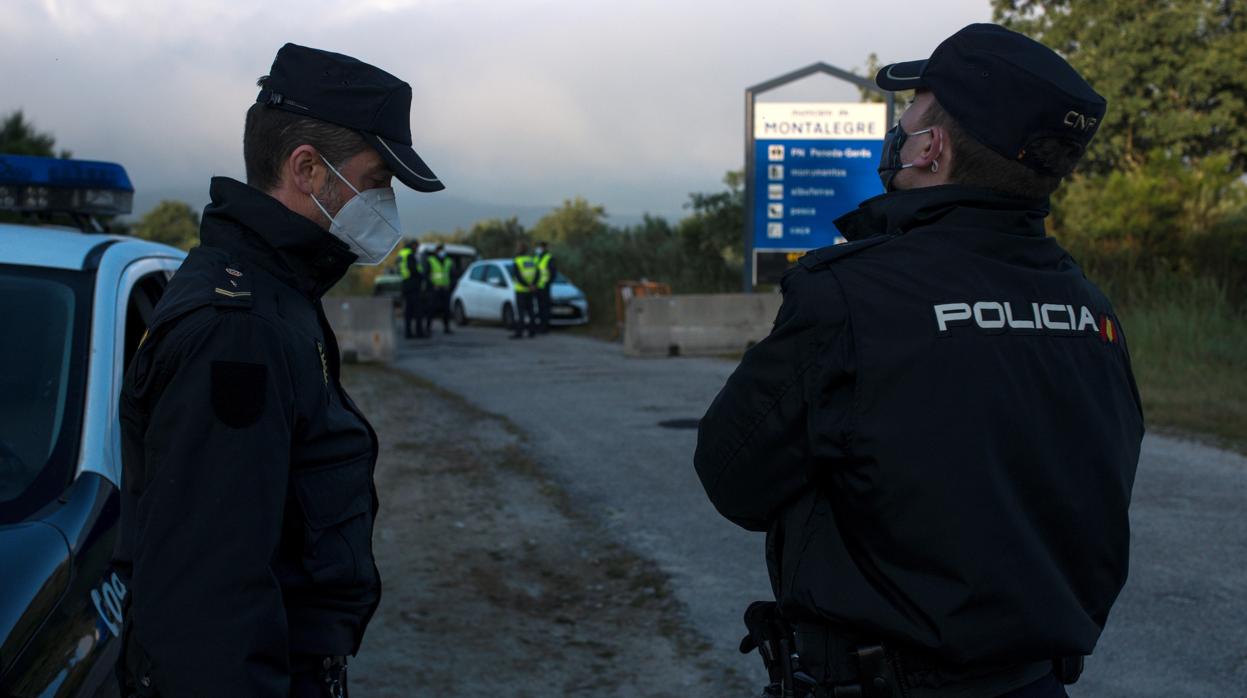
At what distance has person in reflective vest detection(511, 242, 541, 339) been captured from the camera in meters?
22.3

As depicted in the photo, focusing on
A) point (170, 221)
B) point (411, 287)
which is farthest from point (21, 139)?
point (170, 221)

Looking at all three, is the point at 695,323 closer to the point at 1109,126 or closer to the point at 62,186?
the point at 62,186

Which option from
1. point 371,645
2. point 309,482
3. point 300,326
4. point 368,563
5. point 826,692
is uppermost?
point 300,326

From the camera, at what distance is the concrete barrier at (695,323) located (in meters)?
17.7

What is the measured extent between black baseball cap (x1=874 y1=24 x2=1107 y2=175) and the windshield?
91.6 inches

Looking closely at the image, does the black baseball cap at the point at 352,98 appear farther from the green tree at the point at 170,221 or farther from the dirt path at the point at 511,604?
the green tree at the point at 170,221

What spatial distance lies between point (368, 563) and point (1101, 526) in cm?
126

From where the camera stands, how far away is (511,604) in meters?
5.77

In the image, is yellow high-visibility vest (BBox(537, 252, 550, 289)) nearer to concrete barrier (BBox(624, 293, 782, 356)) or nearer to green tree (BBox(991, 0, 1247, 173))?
concrete barrier (BBox(624, 293, 782, 356))

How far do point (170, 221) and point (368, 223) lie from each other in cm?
5912

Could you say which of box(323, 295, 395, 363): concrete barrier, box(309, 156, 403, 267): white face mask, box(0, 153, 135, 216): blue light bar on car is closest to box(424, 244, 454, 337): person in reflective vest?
box(323, 295, 395, 363): concrete barrier

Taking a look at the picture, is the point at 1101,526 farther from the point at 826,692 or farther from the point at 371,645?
the point at 371,645

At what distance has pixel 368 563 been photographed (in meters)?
2.19

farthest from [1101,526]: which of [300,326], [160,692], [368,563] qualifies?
[160,692]
